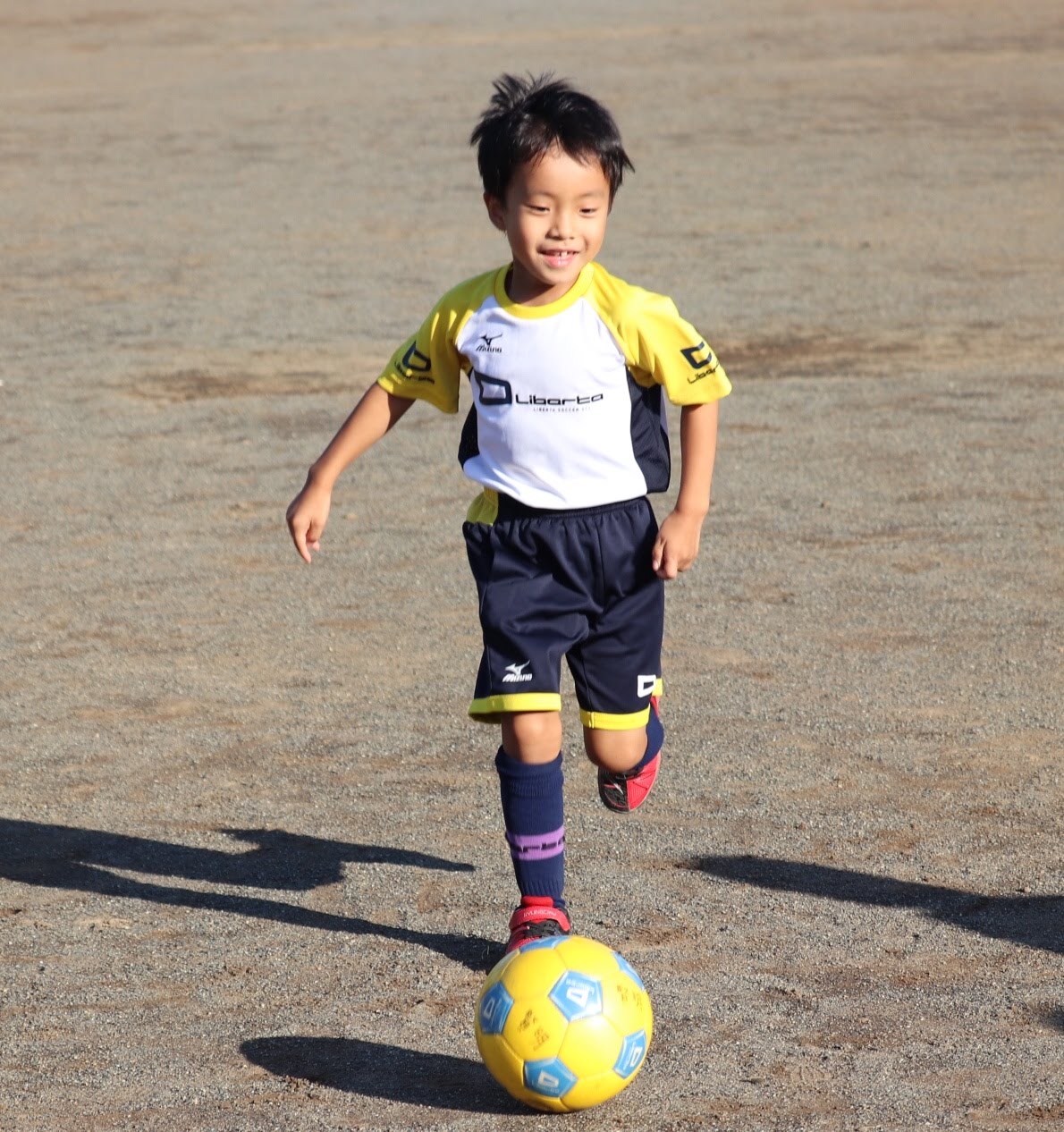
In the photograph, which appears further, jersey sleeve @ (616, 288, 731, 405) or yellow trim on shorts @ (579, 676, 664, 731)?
yellow trim on shorts @ (579, 676, 664, 731)

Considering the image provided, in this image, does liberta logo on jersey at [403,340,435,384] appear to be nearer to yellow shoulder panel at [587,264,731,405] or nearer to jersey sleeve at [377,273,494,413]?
jersey sleeve at [377,273,494,413]

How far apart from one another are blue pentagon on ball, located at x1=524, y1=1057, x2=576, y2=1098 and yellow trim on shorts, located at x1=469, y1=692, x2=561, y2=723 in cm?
87

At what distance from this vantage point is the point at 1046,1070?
11.2 feet

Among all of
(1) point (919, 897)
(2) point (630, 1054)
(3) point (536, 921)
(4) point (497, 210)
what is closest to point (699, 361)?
(4) point (497, 210)

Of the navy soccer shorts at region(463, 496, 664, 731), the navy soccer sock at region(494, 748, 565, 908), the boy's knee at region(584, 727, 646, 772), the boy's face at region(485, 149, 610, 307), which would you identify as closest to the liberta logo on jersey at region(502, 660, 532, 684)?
the navy soccer shorts at region(463, 496, 664, 731)

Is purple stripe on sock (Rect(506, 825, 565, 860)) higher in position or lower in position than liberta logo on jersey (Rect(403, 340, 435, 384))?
lower

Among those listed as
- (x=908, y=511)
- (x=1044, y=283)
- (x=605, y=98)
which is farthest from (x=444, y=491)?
(x=605, y=98)

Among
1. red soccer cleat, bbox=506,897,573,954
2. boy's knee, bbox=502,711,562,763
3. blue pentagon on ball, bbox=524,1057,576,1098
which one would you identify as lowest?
red soccer cleat, bbox=506,897,573,954

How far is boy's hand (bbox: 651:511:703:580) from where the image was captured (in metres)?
3.95

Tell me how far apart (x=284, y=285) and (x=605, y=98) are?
1026cm

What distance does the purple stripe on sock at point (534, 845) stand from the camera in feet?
12.9

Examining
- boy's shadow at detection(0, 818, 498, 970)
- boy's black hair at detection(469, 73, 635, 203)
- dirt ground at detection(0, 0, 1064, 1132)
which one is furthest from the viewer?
boy's shadow at detection(0, 818, 498, 970)

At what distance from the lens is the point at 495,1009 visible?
3352 mm

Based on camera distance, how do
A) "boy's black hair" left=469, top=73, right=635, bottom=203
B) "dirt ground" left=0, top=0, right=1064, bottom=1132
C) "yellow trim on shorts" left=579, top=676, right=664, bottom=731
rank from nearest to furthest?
"dirt ground" left=0, top=0, right=1064, bottom=1132 < "boy's black hair" left=469, top=73, right=635, bottom=203 < "yellow trim on shorts" left=579, top=676, right=664, bottom=731
